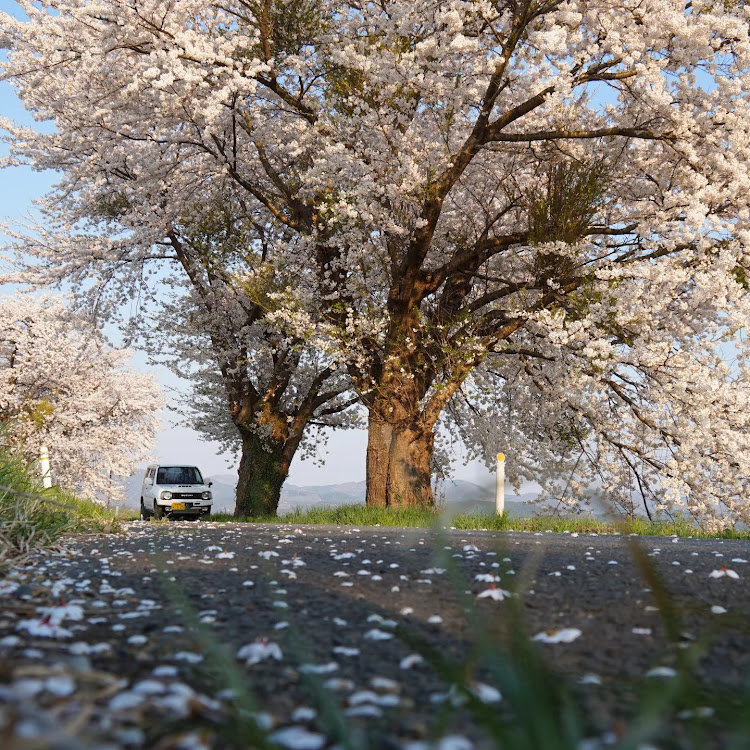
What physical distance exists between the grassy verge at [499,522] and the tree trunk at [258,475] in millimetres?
6006

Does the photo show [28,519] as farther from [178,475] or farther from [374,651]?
[178,475]

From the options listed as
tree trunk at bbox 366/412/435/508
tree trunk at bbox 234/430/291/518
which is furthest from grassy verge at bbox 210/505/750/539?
tree trunk at bbox 234/430/291/518

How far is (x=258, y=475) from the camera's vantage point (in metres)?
20.2

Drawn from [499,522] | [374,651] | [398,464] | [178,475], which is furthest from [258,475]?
[374,651]

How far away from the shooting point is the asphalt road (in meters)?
2.21

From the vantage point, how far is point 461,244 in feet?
49.7

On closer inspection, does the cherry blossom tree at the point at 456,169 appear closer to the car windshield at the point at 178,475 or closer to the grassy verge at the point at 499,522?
the grassy verge at the point at 499,522

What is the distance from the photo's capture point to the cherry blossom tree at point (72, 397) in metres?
27.5

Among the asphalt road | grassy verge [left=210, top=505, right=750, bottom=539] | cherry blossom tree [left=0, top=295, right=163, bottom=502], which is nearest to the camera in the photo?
the asphalt road

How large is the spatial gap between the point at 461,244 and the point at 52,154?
11.4 m

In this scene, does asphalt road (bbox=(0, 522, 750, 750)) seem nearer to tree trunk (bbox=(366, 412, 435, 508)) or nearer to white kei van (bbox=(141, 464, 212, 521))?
tree trunk (bbox=(366, 412, 435, 508))

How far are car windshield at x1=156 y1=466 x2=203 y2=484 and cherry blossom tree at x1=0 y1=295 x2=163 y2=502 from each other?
5050mm

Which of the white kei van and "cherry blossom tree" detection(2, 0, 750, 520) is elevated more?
"cherry blossom tree" detection(2, 0, 750, 520)

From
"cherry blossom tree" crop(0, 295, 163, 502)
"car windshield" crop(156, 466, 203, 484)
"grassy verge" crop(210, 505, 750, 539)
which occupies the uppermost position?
"cherry blossom tree" crop(0, 295, 163, 502)
